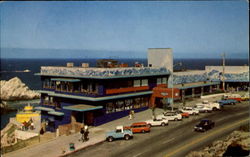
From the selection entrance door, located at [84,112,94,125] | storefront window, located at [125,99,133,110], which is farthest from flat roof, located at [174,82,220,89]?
entrance door, located at [84,112,94,125]

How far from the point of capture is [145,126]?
46375 millimetres

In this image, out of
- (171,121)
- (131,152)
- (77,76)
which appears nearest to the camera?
(131,152)

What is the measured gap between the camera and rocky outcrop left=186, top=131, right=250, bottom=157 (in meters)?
35.2

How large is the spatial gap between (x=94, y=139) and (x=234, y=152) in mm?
19830

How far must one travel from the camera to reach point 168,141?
135 feet

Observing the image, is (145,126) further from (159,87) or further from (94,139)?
(159,87)

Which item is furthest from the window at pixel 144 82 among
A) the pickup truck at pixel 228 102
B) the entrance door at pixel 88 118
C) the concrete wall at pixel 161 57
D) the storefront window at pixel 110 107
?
the pickup truck at pixel 228 102

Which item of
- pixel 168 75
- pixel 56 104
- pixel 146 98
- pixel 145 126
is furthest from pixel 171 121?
pixel 56 104

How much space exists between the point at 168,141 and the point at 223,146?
7197mm

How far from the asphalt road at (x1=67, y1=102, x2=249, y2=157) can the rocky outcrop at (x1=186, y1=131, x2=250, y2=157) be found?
4.30 ft

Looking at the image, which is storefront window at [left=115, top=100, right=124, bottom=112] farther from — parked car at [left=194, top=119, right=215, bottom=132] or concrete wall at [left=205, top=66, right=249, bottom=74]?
concrete wall at [left=205, top=66, right=249, bottom=74]

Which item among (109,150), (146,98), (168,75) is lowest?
(109,150)

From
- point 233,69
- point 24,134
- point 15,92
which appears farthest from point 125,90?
point 15,92

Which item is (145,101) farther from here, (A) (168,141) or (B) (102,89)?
(A) (168,141)
